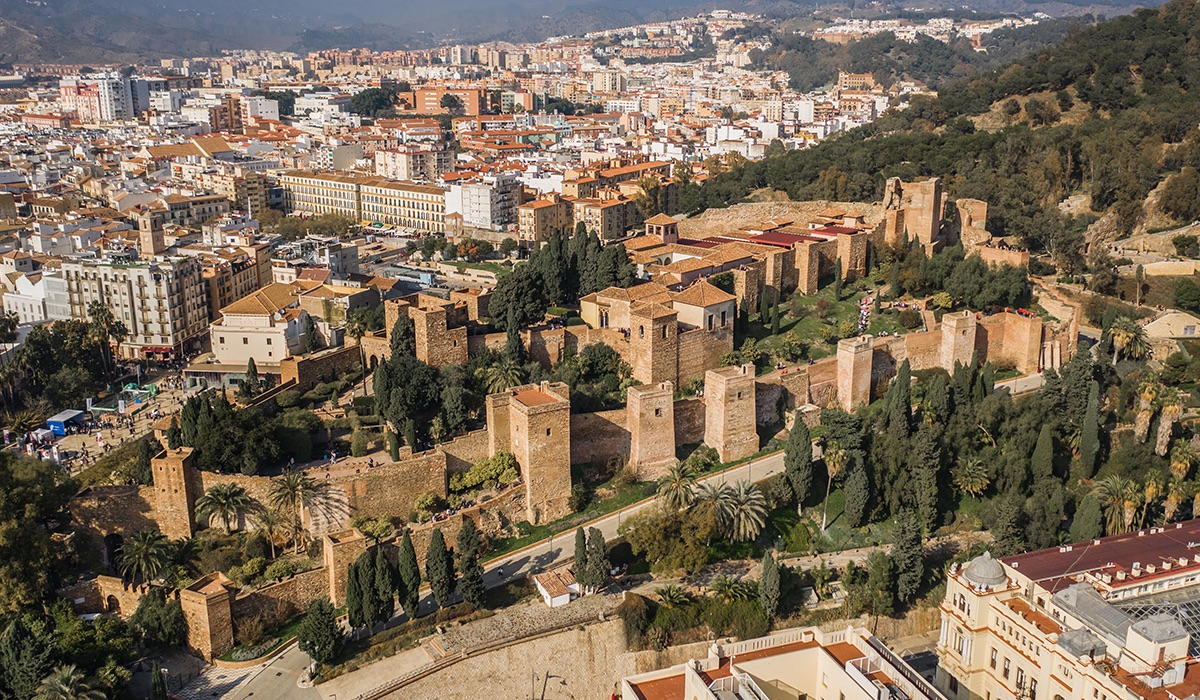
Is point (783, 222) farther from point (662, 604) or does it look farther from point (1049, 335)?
point (662, 604)

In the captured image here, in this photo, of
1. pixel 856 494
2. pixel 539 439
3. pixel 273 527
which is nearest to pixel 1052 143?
pixel 856 494

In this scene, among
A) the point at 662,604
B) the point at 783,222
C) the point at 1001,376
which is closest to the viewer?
the point at 662,604

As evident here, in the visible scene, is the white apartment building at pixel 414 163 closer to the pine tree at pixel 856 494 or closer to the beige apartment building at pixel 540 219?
the beige apartment building at pixel 540 219

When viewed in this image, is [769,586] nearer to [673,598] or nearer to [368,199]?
[673,598]

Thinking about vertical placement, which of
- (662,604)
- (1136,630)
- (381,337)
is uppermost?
(381,337)

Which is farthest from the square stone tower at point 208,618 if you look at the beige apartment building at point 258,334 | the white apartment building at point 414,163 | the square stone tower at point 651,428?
the white apartment building at point 414,163

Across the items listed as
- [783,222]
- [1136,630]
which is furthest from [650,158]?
[1136,630]

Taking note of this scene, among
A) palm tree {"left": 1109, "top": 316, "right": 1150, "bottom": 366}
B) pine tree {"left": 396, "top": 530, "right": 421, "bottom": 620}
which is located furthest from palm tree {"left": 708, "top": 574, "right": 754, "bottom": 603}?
palm tree {"left": 1109, "top": 316, "right": 1150, "bottom": 366}
